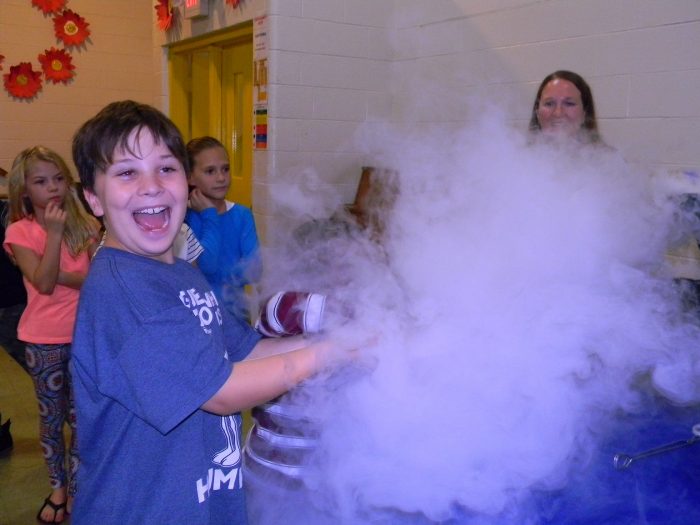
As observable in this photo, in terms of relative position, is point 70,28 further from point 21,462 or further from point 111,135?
point 111,135

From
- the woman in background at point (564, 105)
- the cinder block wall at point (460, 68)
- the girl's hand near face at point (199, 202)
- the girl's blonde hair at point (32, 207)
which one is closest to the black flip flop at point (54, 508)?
the girl's blonde hair at point (32, 207)

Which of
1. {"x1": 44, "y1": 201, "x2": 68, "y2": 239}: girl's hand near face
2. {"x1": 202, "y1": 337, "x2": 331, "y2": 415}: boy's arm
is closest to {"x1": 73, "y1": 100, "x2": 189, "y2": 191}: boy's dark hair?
{"x1": 202, "y1": 337, "x2": 331, "y2": 415}: boy's arm

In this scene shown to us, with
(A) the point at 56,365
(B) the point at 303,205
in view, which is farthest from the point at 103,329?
(A) the point at 56,365

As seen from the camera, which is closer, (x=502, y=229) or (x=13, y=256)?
(x=502, y=229)

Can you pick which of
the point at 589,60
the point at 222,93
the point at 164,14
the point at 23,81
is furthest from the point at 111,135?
the point at 23,81

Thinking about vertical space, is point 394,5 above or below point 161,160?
above

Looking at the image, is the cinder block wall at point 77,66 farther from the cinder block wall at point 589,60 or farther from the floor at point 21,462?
the cinder block wall at point 589,60

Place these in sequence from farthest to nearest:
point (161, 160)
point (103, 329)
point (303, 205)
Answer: point (303, 205) < point (161, 160) < point (103, 329)

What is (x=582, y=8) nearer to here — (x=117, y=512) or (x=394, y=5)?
(x=394, y=5)

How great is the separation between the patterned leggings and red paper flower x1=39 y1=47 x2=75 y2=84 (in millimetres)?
3378

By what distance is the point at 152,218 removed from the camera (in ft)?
3.68

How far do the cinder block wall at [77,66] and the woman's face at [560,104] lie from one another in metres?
3.70

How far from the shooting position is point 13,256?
244 centimetres

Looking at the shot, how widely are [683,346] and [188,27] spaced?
3822mm
